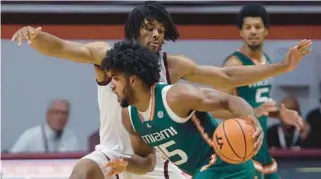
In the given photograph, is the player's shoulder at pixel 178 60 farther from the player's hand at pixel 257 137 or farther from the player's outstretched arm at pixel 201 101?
the player's hand at pixel 257 137

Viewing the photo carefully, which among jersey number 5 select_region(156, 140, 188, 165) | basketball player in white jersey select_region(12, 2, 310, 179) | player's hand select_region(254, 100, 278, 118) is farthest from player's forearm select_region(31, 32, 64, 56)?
player's hand select_region(254, 100, 278, 118)

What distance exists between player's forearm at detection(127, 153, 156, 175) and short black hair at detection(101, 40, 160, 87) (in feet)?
1.76

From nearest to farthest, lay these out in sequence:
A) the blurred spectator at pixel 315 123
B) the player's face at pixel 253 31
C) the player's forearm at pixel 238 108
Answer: the player's forearm at pixel 238 108 → the player's face at pixel 253 31 → the blurred spectator at pixel 315 123

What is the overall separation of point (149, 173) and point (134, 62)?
0.92 m

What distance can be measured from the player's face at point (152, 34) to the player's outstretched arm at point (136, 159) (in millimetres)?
427

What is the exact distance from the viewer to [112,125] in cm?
563

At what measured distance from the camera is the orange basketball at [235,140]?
455 cm

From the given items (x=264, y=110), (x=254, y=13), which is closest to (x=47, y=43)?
(x=264, y=110)

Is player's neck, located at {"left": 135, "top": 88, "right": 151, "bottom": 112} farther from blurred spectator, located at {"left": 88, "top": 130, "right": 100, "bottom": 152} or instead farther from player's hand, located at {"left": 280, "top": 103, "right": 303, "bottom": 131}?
blurred spectator, located at {"left": 88, "top": 130, "right": 100, "bottom": 152}

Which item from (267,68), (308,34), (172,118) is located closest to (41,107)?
(308,34)

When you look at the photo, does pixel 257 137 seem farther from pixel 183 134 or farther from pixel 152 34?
pixel 152 34

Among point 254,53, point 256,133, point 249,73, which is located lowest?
point 256,133

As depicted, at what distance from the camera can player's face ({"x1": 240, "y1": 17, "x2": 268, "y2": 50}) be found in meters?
6.97

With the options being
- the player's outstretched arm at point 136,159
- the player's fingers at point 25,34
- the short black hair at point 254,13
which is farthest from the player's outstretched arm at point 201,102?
the short black hair at point 254,13
